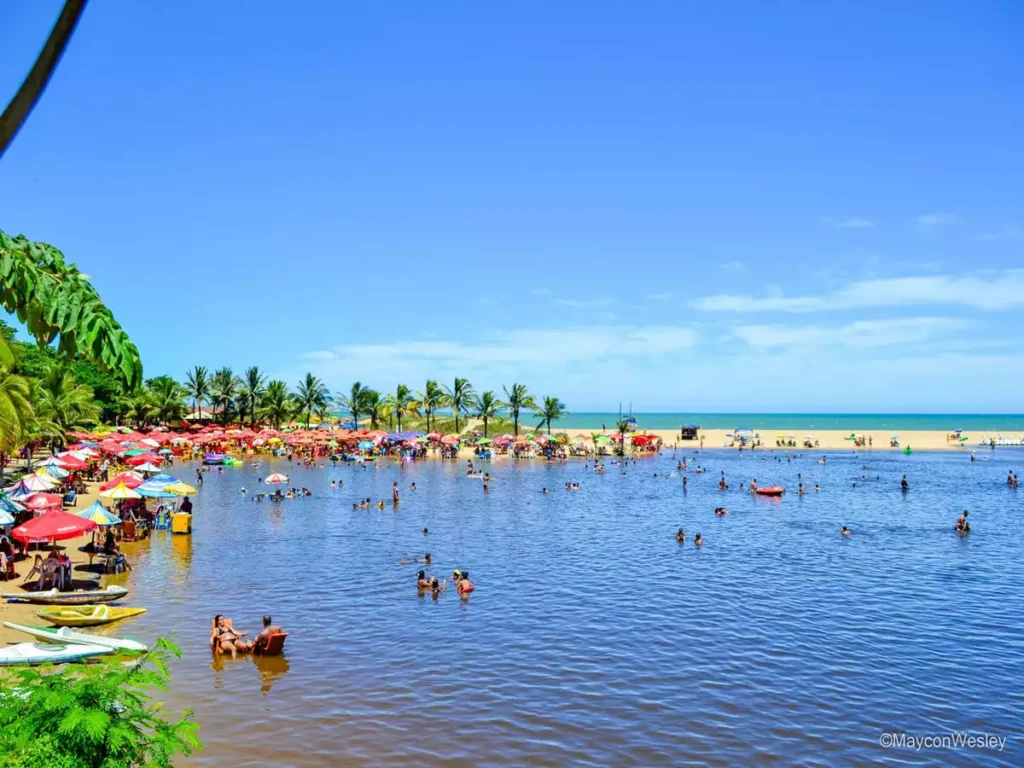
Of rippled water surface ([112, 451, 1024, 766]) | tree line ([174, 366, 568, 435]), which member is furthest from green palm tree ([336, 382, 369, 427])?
rippled water surface ([112, 451, 1024, 766])

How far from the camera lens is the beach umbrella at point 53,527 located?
2103 centimetres

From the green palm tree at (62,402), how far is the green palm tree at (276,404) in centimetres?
3277

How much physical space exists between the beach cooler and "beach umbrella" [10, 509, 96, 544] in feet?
30.1

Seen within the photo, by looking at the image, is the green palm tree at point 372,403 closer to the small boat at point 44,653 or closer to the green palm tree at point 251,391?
the green palm tree at point 251,391

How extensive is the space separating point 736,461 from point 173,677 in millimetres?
78117

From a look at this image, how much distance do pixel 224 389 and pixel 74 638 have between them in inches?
3465

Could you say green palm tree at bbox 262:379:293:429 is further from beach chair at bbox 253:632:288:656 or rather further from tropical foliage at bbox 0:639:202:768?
tropical foliage at bbox 0:639:202:768

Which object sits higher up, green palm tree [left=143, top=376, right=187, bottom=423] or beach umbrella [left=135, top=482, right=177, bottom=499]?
green palm tree [left=143, top=376, right=187, bottom=423]

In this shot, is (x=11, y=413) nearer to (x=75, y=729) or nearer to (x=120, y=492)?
(x=120, y=492)

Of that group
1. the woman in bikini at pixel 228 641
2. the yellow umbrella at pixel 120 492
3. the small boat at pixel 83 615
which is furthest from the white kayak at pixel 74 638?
the yellow umbrella at pixel 120 492

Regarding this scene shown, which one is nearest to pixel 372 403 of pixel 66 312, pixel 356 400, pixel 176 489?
pixel 356 400

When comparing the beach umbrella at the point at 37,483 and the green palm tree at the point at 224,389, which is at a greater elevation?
the green palm tree at the point at 224,389

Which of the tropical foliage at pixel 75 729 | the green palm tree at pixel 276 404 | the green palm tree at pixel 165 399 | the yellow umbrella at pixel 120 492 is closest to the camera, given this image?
the tropical foliage at pixel 75 729

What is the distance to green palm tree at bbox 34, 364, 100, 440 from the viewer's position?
2058 inches
